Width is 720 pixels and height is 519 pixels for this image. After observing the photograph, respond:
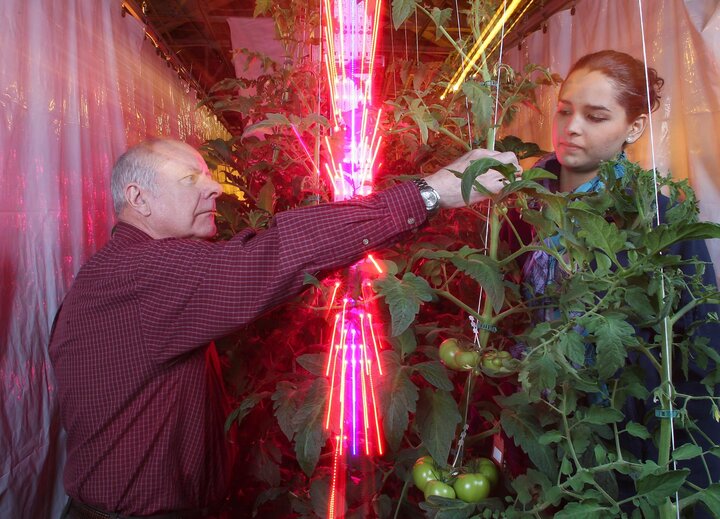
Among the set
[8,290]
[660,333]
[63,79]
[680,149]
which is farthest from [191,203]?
[680,149]

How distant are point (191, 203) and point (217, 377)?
1.75 ft

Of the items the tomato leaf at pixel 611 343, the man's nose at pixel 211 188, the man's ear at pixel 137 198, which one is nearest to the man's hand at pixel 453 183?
the tomato leaf at pixel 611 343

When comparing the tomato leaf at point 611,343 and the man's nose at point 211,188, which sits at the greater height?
the man's nose at point 211,188

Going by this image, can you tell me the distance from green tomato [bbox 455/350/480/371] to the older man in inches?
11.1

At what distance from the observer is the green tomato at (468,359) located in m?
0.96

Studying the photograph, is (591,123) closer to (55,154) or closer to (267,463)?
(267,463)

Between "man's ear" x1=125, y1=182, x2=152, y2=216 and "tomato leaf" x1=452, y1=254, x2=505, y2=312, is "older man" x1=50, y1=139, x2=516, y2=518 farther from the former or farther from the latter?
"tomato leaf" x1=452, y1=254, x2=505, y2=312

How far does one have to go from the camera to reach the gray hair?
4.70 ft

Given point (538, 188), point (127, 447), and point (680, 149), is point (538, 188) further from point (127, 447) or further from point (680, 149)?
point (680, 149)

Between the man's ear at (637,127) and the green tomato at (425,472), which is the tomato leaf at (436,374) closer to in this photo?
the green tomato at (425,472)

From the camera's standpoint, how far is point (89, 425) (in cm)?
135

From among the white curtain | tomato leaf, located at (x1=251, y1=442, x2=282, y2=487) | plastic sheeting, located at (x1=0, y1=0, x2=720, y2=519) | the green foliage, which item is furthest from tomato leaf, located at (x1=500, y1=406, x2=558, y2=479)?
plastic sheeting, located at (x1=0, y1=0, x2=720, y2=519)

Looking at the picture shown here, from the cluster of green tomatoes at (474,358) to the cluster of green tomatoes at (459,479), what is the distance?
20 centimetres

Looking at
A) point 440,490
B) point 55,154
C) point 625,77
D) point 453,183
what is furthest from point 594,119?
point 55,154
